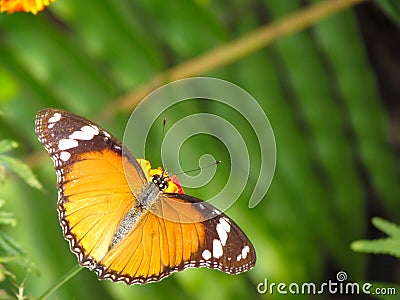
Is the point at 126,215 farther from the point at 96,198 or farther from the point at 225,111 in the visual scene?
the point at 225,111

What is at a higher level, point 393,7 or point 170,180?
point 393,7

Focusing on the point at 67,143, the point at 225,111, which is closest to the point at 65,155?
the point at 67,143

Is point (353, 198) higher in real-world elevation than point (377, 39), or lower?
lower

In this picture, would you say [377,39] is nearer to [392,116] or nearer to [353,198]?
[392,116]

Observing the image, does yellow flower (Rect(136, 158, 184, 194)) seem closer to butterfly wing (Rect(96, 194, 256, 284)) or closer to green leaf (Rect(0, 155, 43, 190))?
butterfly wing (Rect(96, 194, 256, 284))

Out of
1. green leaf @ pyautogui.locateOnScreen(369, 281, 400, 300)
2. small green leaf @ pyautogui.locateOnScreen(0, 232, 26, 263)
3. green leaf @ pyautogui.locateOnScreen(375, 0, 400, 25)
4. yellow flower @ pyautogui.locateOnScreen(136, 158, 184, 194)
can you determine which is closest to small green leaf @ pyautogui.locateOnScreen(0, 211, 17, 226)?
small green leaf @ pyautogui.locateOnScreen(0, 232, 26, 263)

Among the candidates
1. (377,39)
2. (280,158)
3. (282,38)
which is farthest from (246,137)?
(377,39)

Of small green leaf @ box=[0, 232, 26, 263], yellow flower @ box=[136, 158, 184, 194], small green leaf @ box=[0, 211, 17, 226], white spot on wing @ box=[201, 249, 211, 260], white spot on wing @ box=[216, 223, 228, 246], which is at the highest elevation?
yellow flower @ box=[136, 158, 184, 194]

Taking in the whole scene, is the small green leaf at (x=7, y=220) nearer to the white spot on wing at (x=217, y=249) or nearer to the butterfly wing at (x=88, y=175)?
the butterfly wing at (x=88, y=175)
